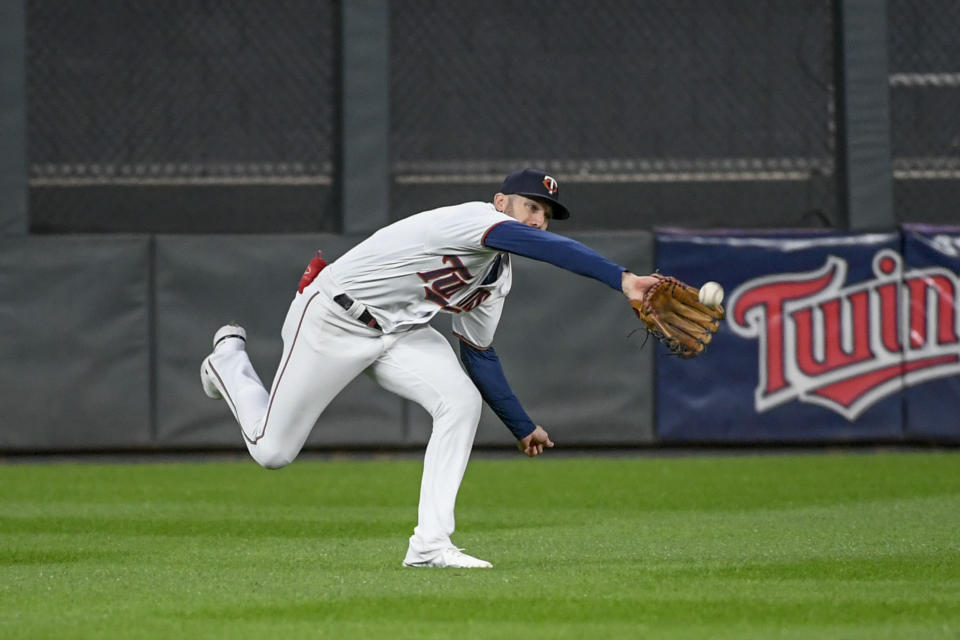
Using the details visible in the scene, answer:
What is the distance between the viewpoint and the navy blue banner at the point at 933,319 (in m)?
11.3

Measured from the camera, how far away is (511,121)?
12.5 metres

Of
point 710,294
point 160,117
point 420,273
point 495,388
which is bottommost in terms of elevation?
point 495,388

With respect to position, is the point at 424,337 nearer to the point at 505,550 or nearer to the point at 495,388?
the point at 495,388

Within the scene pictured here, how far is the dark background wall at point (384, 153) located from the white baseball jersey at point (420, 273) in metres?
5.43

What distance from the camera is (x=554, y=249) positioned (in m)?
5.10

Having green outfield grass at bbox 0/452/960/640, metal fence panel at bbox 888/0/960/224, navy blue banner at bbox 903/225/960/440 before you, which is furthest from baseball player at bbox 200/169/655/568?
metal fence panel at bbox 888/0/960/224

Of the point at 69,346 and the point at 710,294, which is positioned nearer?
the point at 710,294

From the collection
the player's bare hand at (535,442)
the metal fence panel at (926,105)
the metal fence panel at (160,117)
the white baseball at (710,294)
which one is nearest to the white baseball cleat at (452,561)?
the player's bare hand at (535,442)

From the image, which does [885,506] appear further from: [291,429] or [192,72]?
[192,72]

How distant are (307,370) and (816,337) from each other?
6271mm

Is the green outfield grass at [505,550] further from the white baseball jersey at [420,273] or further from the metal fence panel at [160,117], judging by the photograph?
the metal fence panel at [160,117]

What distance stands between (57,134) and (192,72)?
117 cm

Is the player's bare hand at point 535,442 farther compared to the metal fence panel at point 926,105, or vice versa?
the metal fence panel at point 926,105

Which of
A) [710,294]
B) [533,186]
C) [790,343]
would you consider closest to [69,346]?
[790,343]
